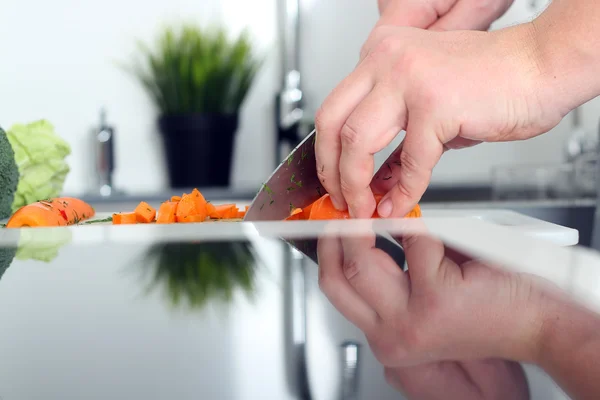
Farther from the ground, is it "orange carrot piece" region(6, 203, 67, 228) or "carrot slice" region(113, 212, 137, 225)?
"orange carrot piece" region(6, 203, 67, 228)

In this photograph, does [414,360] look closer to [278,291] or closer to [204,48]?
[278,291]

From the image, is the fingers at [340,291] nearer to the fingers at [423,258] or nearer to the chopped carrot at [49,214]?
the fingers at [423,258]

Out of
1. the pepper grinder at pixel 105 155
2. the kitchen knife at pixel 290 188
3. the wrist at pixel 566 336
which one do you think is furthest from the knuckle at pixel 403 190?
the pepper grinder at pixel 105 155

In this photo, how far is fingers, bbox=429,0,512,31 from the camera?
111 cm

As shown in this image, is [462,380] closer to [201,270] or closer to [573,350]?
[573,350]

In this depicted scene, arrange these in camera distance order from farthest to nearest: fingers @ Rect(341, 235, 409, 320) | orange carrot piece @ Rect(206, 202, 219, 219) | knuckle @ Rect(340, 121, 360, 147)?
orange carrot piece @ Rect(206, 202, 219, 219)
knuckle @ Rect(340, 121, 360, 147)
fingers @ Rect(341, 235, 409, 320)

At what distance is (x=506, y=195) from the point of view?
2361mm

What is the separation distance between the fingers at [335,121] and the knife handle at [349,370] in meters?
0.55

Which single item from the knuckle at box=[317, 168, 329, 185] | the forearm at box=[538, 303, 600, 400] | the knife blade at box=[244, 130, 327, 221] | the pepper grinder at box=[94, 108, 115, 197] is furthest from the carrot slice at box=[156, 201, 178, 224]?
the pepper grinder at box=[94, 108, 115, 197]

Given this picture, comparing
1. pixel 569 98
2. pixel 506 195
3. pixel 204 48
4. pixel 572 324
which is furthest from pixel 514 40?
pixel 204 48

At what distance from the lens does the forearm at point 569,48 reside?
26.3 inches

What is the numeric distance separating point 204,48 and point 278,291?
2.21 meters

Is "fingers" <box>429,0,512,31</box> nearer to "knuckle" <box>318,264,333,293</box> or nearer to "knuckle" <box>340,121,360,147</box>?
"knuckle" <box>340,121,360,147</box>

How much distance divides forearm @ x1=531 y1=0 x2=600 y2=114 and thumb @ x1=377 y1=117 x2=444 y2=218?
14cm
